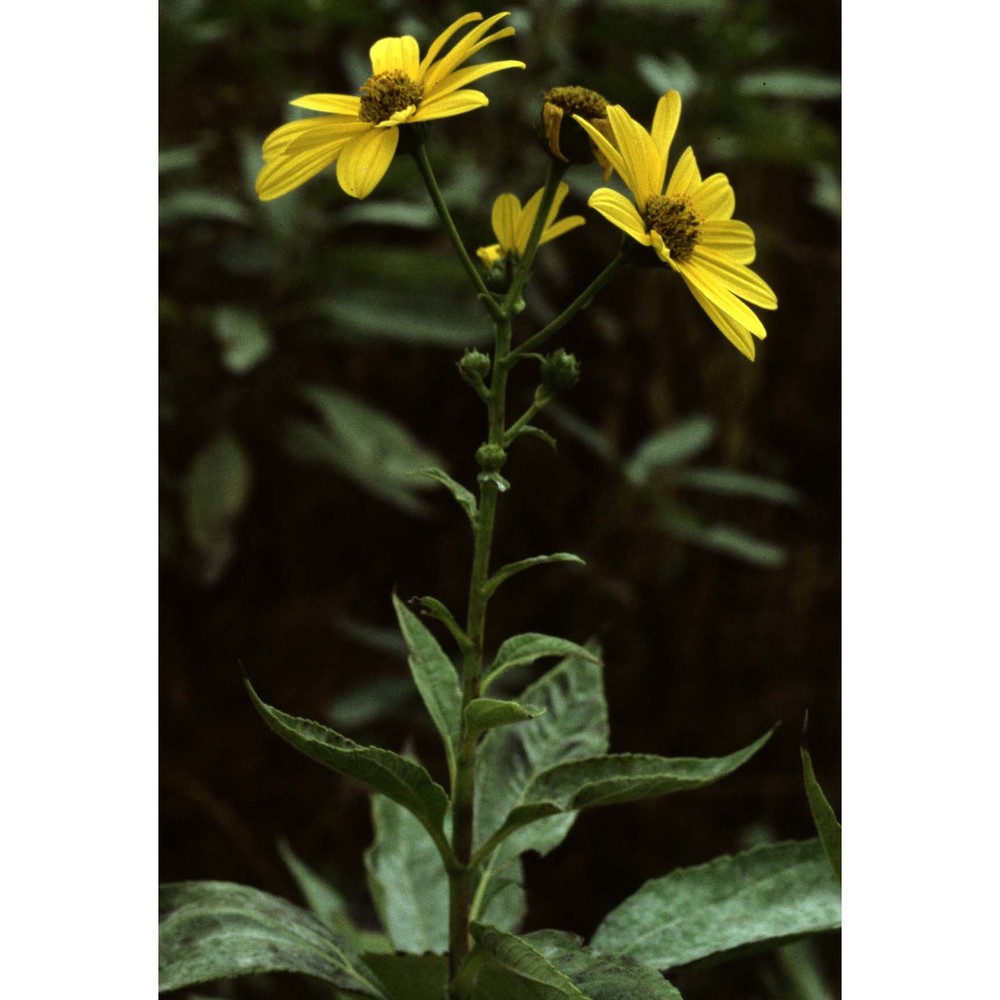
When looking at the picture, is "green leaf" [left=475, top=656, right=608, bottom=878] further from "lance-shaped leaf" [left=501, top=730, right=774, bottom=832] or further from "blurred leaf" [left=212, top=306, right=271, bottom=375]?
"blurred leaf" [left=212, top=306, right=271, bottom=375]

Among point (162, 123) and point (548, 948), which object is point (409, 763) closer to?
point (548, 948)

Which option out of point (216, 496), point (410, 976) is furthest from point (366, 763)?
point (216, 496)

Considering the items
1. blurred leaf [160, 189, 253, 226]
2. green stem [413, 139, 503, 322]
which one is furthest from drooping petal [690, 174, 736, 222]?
blurred leaf [160, 189, 253, 226]

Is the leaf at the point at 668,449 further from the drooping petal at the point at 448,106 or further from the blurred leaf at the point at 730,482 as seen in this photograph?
the drooping petal at the point at 448,106

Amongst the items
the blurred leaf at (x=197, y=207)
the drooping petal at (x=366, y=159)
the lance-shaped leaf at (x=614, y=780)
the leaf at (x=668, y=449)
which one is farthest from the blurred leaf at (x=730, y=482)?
the drooping petal at (x=366, y=159)

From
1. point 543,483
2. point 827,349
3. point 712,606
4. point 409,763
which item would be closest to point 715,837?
point 712,606

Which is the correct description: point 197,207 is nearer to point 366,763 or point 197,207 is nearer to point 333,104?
point 333,104
